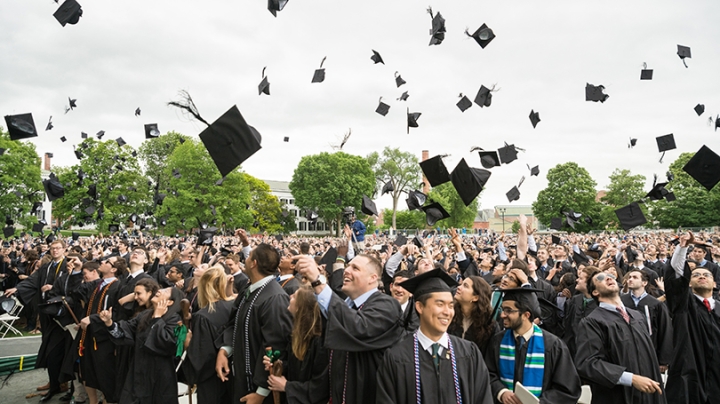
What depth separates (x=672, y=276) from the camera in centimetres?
508

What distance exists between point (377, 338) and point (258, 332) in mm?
1374

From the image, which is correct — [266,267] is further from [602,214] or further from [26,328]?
[602,214]

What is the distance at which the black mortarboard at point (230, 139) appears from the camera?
5051mm

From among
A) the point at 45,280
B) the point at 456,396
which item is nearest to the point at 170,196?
the point at 45,280

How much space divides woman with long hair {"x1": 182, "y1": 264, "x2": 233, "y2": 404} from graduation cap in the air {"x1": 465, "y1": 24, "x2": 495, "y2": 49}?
7035 millimetres

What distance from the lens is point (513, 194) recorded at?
50.8 ft

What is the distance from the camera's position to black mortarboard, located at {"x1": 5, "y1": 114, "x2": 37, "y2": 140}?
7.90 metres

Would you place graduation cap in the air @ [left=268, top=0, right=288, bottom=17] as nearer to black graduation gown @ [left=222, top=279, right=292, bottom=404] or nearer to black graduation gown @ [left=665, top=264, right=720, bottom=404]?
black graduation gown @ [left=222, top=279, right=292, bottom=404]

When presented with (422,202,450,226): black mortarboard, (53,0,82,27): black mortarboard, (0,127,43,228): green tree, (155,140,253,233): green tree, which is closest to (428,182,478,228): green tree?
(155,140,253,233): green tree

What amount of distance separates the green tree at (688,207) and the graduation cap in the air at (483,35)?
4602 centimetres

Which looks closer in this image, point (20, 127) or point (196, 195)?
point (20, 127)

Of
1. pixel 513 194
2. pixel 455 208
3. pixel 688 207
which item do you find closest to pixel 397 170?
pixel 455 208

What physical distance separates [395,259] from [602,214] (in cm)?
5648

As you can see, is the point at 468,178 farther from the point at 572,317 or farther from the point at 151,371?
the point at 151,371
